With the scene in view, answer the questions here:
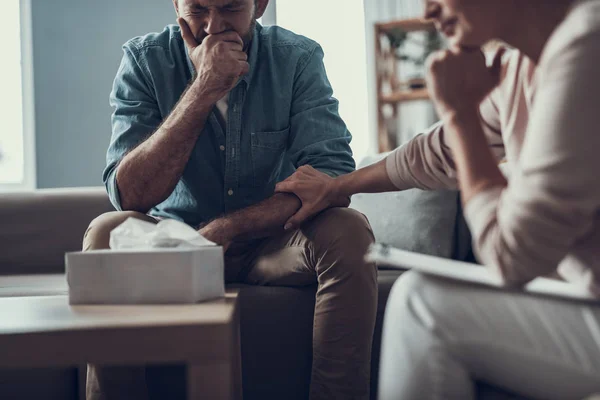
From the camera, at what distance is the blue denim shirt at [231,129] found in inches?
72.4

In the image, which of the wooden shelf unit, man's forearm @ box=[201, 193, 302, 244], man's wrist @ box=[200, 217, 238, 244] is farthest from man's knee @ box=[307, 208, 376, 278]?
the wooden shelf unit

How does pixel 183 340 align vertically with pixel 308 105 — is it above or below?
below

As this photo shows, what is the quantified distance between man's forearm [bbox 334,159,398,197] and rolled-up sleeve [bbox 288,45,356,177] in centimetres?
17

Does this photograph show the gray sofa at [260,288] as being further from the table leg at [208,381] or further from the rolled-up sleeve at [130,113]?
the table leg at [208,381]

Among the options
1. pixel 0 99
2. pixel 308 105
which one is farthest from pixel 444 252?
pixel 0 99

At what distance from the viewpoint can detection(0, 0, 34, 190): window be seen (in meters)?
4.11

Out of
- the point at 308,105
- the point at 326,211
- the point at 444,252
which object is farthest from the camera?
the point at 444,252

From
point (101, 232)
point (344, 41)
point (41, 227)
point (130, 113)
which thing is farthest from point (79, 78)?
point (101, 232)

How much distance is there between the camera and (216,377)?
0.93 metres

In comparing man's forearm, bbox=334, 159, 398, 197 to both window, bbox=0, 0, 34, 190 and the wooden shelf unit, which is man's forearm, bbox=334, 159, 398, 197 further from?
window, bbox=0, 0, 34, 190

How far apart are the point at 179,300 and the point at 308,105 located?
35.3 inches

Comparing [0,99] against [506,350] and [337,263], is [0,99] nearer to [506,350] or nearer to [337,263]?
[337,263]

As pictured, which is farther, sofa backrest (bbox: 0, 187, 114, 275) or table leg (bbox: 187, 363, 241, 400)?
sofa backrest (bbox: 0, 187, 114, 275)

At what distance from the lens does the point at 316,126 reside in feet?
6.07
